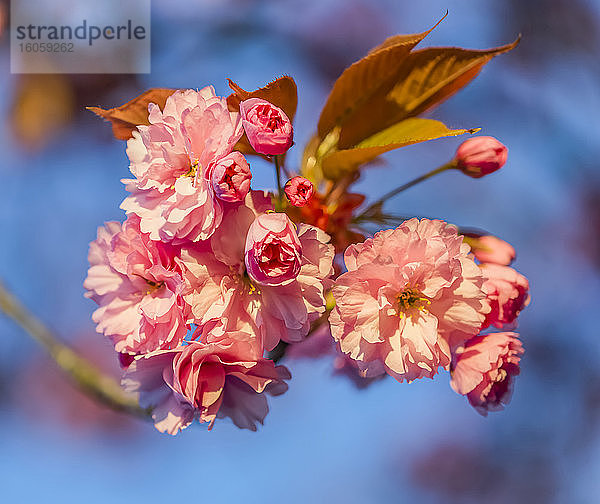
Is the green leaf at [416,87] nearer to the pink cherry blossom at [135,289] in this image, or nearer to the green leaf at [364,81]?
the green leaf at [364,81]

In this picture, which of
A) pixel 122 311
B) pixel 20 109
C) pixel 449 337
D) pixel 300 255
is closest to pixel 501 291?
pixel 449 337

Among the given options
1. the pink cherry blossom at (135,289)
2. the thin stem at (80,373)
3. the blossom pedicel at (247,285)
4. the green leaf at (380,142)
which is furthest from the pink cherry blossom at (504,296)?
the thin stem at (80,373)

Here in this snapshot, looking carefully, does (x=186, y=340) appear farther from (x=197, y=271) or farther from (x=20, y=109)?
(x=20, y=109)

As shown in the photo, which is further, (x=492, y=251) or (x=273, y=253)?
(x=492, y=251)

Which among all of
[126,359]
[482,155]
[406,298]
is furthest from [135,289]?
[482,155]

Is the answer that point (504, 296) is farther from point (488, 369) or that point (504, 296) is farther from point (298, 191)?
point (298, 191)

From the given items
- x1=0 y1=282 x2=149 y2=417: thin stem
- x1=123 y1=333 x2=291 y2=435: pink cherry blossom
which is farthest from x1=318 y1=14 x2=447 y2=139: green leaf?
x1=0 y1=282 x2=149 y2=417: thin stem
